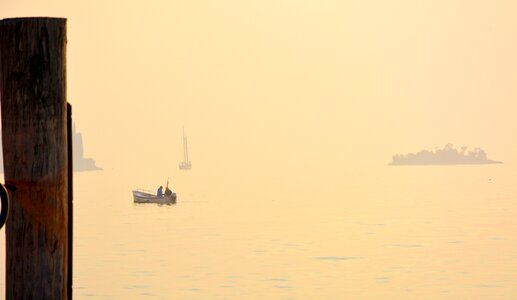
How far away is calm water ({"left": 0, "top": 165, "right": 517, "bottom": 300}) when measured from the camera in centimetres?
5666

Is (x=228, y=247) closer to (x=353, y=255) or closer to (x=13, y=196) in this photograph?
(x=353, y=255)

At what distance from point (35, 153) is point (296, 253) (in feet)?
244

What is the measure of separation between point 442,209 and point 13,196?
149818mm

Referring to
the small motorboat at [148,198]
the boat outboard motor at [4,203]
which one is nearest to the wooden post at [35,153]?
the boat outboard motor at [4,203]

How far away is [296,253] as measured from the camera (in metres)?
79.6

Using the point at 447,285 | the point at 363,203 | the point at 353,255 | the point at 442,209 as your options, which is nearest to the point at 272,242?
the point at 353,255

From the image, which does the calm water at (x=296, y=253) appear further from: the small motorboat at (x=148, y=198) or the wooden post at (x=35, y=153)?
the wooden post at (x=35, y=153)

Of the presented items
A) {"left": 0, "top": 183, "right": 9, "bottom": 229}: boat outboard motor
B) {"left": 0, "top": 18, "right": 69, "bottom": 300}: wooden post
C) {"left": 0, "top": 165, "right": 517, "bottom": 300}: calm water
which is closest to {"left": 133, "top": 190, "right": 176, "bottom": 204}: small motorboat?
{"left": 0, "top": 165, "right": 517, "bottom": 300}: calm water

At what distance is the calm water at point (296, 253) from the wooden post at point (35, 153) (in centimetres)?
4611

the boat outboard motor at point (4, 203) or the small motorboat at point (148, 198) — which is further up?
the small motorboat at point (148, 198)

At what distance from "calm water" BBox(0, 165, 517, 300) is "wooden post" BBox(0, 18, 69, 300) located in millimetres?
46114

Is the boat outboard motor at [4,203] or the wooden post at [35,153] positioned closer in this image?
the boat outboard motor at [4,203]

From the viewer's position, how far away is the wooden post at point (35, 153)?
562 cm

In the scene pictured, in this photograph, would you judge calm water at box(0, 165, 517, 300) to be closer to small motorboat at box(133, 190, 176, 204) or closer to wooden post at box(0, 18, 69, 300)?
small motorboat at box(133, 190, 176, 204)
